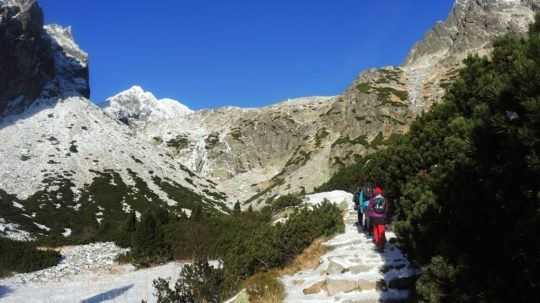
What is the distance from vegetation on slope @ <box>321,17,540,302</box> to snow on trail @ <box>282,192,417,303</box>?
93 centimetres

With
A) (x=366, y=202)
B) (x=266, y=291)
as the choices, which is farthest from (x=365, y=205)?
(x=266, y=291)

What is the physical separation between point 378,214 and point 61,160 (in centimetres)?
8241

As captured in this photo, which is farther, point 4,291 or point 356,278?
point 4,291

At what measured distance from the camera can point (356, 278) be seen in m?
9.79

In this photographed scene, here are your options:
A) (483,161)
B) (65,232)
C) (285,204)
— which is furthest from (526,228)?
(65,232)

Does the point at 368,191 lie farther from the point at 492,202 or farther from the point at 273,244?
the point at 492,202

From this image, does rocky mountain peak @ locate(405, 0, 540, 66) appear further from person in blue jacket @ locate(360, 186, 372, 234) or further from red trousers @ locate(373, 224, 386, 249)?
red trousers @ locate(373, 224, 386, 249)

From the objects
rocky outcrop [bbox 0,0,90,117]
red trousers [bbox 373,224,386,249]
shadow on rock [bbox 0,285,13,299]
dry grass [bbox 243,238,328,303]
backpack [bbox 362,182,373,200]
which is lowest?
shadow on rock [bbox 0,285,13,299]

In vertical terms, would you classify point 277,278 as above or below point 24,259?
above

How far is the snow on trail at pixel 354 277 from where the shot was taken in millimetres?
9016

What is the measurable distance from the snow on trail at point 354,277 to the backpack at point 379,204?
1159 millimetres

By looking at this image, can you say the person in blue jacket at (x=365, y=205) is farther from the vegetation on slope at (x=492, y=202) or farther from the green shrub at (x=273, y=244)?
the vegetation on slope at (x=492, y=202)

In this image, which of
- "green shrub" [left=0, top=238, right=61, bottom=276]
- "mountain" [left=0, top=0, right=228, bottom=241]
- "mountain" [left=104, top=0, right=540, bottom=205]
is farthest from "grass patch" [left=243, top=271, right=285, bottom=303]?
"mountain" [left=104, top=0, right=540, bottom=205]

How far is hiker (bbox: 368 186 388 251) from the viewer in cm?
1159
